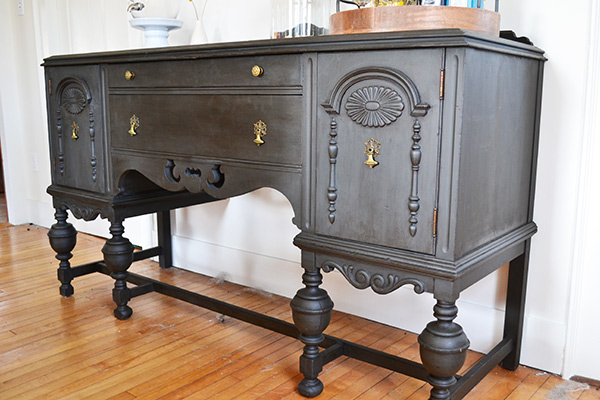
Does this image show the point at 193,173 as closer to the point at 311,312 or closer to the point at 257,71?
the point at 257,71

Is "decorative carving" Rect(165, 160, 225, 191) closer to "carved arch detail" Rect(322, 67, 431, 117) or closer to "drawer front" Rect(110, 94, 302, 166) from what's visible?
"drawer front" Rect(110, 94, 302, 166)

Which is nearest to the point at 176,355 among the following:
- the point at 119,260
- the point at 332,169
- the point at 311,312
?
the point at 119,260

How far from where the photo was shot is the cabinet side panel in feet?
4.23

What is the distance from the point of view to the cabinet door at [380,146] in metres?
1.29

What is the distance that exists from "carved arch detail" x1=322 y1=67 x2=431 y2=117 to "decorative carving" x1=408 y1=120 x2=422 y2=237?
1.5 inches

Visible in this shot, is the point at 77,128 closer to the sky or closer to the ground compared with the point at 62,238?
closer to the sky

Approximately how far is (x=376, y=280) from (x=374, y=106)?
0.43m

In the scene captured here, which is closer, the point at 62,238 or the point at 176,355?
the point at 176,355

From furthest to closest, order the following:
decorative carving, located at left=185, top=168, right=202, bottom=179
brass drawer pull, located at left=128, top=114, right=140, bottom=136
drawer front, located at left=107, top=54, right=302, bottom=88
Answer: brass drawer pull, located at left=128, top=114, right=140, bottom=136 < decorative carving, located at left=185, top=168, right=202, bottom=179 < drawer front, located at left=107, top=54, right=302, bottom=88

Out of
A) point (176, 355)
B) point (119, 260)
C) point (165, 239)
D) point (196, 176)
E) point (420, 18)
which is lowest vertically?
point (176, 355)

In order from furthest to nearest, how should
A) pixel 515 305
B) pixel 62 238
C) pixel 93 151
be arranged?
pixel 62 238
pixel 93 151
pixel 515 305

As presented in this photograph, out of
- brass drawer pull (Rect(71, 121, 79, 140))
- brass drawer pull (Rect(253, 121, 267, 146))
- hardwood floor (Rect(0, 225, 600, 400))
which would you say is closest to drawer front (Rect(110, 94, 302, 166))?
brass drawer pull (Rect(253, 121, 267, 146))

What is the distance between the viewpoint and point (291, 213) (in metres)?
2.37

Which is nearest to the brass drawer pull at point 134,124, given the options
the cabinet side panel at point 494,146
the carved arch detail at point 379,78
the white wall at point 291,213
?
the white wall at point 291,213
